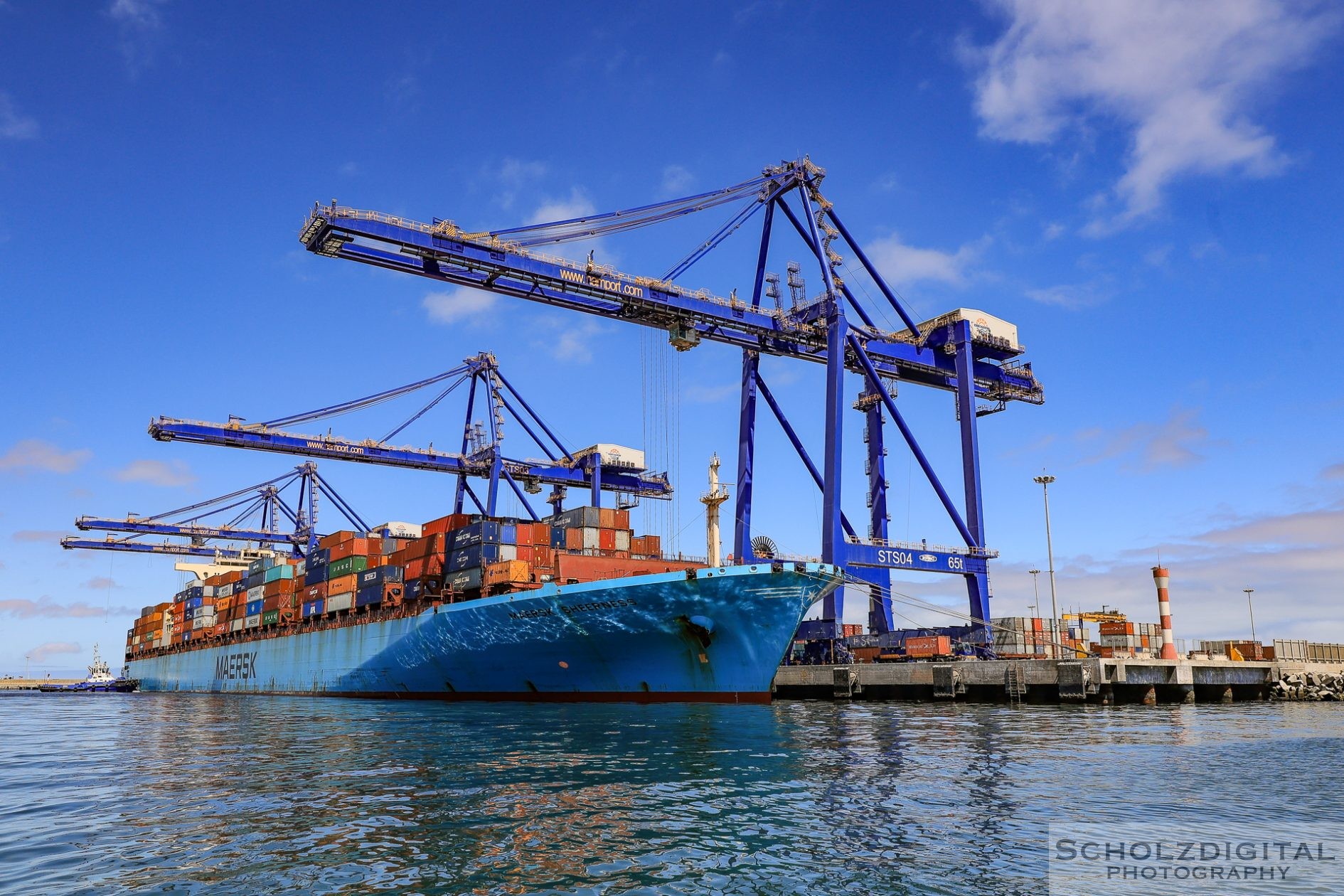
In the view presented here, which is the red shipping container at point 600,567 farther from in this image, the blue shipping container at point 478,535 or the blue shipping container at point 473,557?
the blue shipping container at point 478,535

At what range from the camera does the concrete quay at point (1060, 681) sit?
36.4 meters

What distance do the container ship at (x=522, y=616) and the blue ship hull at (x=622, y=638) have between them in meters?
0.06

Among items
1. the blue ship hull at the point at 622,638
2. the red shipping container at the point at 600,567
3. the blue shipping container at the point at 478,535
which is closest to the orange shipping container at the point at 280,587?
the blue ship hull at the point at 622,638

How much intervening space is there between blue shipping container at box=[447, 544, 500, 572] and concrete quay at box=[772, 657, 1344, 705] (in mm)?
13208

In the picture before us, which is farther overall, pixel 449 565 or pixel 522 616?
pixel 449 565

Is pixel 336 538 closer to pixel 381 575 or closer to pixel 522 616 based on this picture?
pixel 381 575

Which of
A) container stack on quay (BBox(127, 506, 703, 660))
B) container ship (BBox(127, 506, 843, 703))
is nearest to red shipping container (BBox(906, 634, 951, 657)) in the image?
container ship (BBox(127, 506, 843, 703))

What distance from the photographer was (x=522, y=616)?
3406 cm

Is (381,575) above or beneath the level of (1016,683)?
above

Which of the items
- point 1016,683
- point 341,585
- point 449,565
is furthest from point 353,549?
point 1016,683

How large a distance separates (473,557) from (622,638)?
11.0 m

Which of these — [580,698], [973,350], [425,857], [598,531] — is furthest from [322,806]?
[973,350]

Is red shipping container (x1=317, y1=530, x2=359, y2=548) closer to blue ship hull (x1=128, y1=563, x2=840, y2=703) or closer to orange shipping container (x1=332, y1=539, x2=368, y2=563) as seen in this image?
orange shipping container (x1=332, y1=539, x2=368, y2=563)

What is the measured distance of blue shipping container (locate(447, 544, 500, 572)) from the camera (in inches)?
1531
